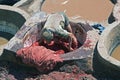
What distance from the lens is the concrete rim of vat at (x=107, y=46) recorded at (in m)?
10.8

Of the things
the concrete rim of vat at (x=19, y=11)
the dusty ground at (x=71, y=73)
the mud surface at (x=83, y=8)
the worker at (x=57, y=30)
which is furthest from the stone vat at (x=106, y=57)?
the concrete rim of vat at (x=19, y=11)

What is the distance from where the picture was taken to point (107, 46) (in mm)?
11875

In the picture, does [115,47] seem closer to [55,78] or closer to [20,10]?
[55,78]

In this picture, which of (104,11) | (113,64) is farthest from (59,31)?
(104,11)

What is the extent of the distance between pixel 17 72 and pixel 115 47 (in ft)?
12.0

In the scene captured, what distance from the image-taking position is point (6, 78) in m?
11.5

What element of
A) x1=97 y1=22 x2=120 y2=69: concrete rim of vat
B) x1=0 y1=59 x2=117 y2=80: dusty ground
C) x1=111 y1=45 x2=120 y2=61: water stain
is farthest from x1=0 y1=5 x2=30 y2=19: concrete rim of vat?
x1=111 y1=45 x2=120 y2=61: water stain

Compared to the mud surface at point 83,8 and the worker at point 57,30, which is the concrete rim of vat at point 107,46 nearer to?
the worker at point 57,30

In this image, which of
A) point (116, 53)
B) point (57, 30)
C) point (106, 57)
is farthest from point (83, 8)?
point (106, 57)

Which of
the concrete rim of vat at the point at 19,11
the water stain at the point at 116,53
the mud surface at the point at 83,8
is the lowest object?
the water stain at the point at 116,53

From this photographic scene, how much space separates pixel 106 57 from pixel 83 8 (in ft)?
15.8

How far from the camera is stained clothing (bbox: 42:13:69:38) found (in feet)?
37.4

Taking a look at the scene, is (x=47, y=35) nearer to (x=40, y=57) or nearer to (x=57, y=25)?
(x=57, y=25)

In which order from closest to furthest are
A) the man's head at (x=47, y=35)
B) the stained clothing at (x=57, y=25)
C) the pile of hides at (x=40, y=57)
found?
→ the pile of hides at (x=40, y=57) → the man's head at (x=47, y=35) → the stained clothing at (x=57, y=25)
